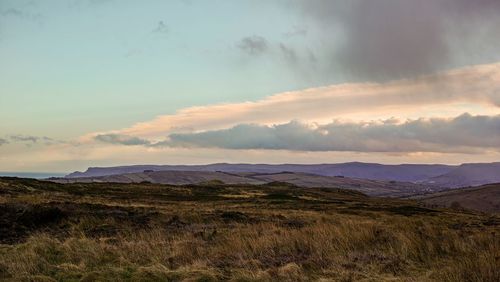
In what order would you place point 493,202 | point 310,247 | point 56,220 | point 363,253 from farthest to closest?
point 493,202 → point 56,220 → point 310,247 → point 363,253

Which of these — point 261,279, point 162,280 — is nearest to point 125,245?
point 162,280

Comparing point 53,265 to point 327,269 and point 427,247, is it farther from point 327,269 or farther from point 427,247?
point 427,247

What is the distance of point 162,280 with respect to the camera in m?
11.0

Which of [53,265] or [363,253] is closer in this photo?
[53,265]

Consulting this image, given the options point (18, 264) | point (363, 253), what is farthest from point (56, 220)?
point (363, 253)

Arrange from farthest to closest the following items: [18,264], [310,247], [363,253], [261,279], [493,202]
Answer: [493,202], [310,247], [363,253], [18,264], [261,279]

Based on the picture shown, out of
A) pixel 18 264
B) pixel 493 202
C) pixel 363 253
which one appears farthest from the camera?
pixel 493 202

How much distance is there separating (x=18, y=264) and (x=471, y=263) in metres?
11.2

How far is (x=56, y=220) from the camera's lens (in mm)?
24469

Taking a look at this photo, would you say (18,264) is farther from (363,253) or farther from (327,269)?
(363,253)

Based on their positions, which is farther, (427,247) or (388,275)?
(427,247)

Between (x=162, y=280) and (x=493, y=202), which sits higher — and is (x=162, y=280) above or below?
above

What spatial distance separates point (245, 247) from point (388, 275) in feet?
17.2

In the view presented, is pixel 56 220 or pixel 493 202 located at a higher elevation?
pixel 56 220
